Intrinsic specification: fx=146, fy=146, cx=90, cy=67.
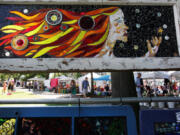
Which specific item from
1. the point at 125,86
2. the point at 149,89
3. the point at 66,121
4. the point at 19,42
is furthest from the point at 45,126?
the point at 149,89

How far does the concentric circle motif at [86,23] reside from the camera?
1187 mm

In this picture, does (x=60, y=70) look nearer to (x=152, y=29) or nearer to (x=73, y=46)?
(x=73, y=46)

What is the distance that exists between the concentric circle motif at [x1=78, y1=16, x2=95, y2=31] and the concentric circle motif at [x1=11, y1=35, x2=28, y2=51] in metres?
0.45

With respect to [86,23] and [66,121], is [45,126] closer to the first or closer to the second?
[66,121]

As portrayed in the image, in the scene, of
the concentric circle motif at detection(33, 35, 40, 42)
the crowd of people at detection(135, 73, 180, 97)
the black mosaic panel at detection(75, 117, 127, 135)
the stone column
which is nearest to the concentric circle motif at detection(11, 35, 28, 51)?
the concentric circle motif at detection(33, 35, 40, 42)

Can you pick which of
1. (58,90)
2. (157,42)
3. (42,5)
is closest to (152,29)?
(157,42)

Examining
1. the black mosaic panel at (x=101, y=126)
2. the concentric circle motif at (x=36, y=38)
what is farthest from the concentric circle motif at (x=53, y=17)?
the black mosaic panel at (x=101, y=126)

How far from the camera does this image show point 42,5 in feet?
3.97

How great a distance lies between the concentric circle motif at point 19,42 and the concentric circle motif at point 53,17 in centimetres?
23

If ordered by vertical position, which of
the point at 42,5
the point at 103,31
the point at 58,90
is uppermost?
the point at 42,5

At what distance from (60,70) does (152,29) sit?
811 millimetres

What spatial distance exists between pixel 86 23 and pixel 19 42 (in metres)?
0.55

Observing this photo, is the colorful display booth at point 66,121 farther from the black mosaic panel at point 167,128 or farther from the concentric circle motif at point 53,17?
the concentric circle motif at point 53,17

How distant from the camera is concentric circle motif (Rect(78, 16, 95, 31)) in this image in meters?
1.19
